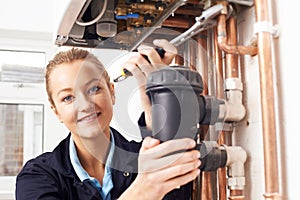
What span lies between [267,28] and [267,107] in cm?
15

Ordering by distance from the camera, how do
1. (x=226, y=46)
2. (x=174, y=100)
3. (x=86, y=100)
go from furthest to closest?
(x=86, y=100) → (x=226, y=46) → (x=174, y=100)

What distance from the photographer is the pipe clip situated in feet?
2.47

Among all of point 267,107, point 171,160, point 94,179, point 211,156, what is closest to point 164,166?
point 171,160

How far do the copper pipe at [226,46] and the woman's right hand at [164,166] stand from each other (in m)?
0.22

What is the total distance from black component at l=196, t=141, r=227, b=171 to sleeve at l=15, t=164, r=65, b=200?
1.36 feet

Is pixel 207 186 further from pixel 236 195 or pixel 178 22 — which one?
pixel 178 22

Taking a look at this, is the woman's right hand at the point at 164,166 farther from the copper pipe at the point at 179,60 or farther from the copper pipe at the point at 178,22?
the copper pipe at the point at 178,22

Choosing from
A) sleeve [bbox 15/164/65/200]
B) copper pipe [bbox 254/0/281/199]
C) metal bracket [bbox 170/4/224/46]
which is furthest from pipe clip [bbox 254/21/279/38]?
sleeve [bbox 15/164/65/200]

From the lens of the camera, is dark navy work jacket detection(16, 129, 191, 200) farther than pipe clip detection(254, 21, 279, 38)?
Yes

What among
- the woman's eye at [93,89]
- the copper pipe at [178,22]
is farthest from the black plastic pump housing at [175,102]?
the copper pipe at [178,22]

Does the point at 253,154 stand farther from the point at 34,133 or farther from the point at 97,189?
the point at 34,133

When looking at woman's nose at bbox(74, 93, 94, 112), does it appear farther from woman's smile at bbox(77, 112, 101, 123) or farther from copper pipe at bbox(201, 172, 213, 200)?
copper pipe at bbox(201, 172, 213, 200)

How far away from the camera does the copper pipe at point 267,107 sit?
72 centimetres

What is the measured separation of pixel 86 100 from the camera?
923 millimetres
